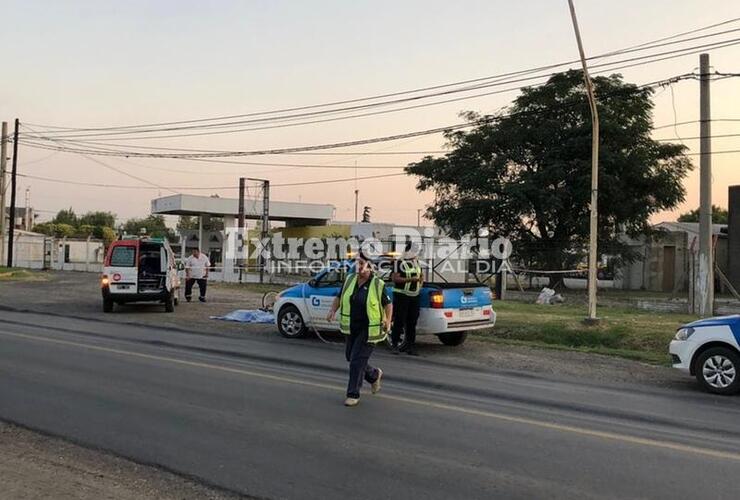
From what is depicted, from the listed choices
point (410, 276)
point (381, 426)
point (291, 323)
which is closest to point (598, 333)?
point (410, 276)

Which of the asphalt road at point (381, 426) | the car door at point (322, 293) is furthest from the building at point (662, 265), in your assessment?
the asphalt road at point (381, 426)

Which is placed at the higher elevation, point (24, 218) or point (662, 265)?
point (24, 218)

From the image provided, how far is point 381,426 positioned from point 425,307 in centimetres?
537

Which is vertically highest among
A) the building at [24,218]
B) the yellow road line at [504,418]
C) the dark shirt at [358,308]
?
the building at [24,218]

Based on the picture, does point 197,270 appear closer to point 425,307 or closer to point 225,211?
point 425,307

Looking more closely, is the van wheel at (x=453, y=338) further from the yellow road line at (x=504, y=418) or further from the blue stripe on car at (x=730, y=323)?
the yellow road line at (x=504, y=418)

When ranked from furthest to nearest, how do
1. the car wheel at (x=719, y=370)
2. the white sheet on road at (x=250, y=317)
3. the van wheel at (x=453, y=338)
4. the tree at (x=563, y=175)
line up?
the tree at (x=563, y=175) < the white sheet on road at (x=250, y=317) < the van wheel at (x=453, y=338) < the car wheel at (x=719, y=370)

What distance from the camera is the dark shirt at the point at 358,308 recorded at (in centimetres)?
742

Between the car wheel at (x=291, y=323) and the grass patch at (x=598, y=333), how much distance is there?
13.0 ft

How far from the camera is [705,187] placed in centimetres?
1738

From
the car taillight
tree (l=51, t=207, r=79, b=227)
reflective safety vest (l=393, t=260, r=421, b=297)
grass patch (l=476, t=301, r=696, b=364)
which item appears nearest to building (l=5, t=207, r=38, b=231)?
tree (l=51, t=207, r=79, b=227)

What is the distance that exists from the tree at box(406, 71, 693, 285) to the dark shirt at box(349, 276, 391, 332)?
23.5 m

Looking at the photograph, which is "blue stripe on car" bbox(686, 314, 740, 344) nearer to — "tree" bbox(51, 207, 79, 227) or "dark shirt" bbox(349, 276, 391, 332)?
"dark shirt" bbox(349, 276, 391, 332)

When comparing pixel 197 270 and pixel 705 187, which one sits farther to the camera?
pixel 197 270
